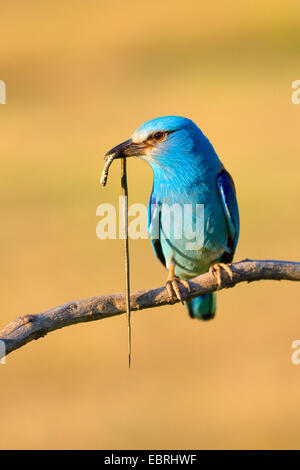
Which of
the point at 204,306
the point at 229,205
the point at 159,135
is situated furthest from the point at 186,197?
the point at 204,306

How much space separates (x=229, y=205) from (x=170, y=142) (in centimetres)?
65

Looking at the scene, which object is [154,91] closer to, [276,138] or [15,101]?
[15,101]

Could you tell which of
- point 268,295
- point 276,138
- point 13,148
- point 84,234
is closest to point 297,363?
point 268,295

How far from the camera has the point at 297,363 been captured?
13.0 metres

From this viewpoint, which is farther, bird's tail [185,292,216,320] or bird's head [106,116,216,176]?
bird's tail [185,292,216,320]

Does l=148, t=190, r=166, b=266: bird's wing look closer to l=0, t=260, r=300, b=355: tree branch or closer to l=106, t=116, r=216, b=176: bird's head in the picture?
l=106, t=116, r=216, b=176: bird's head

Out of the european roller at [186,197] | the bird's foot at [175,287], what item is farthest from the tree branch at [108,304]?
the european roller at [186,197]

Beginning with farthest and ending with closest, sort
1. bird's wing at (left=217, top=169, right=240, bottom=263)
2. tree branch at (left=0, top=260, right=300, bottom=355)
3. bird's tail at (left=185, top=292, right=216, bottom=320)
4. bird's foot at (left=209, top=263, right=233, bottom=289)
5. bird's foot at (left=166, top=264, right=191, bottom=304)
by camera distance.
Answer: bird's tail at (left=185, top=292, right=216, bottom=320), bird's wing at (left=217, top=169, right=240, bottom=263), bird's foot at (left=209, top=263, right=233, bottom=289), bird's foot at (left=166, top=264, right=191, bottom=304), tree branch at (left=0, top=260, right=300, bottom=355)

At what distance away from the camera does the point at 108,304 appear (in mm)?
4164

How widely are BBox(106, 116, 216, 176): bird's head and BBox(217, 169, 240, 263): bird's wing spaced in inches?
12.1

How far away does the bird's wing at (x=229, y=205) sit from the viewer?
5.88 m

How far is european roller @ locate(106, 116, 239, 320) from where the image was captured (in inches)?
221

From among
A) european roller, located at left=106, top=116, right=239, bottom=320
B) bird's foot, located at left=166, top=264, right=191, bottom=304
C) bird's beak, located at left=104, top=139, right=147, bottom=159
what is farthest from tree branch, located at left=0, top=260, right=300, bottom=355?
bird's beak, located at left=104, top=139, right=147, bottom=159

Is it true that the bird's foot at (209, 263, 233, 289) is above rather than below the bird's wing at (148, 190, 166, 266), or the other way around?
below
